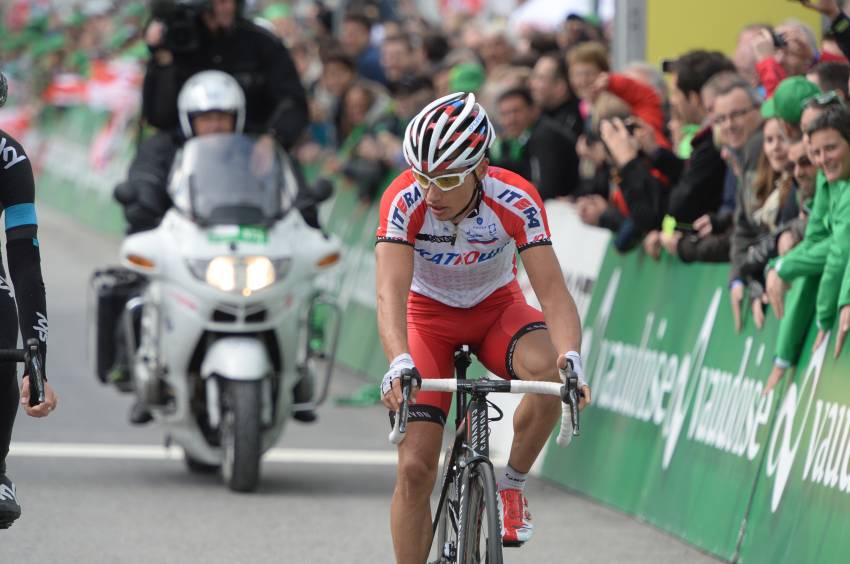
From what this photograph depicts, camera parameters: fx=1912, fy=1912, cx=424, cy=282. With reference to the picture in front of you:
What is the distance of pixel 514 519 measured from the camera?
685cm

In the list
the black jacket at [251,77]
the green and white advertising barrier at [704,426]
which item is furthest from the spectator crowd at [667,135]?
the black jacket at [251,77]

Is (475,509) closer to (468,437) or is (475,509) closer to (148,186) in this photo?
(468,437)

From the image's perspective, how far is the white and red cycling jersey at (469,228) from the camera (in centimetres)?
685

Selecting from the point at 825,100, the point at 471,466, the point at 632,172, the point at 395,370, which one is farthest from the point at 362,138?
the point at 395,370

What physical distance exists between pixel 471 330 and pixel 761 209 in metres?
2.61

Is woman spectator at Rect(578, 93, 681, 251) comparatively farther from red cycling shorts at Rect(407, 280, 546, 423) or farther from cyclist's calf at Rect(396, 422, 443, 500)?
cyclist's calf at Rect(396, 422, 443, 500)

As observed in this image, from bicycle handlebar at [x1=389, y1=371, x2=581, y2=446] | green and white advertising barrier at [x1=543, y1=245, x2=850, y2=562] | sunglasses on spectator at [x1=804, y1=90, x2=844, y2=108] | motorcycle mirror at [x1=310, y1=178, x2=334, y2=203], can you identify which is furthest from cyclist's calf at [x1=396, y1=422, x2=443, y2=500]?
motorcycle mirror at [x1=310, y1=178, x2=334, y2=203]

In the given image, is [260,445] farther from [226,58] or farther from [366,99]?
[366,99]

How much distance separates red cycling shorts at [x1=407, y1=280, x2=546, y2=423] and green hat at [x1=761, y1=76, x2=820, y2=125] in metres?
2.07

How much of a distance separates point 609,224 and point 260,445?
2.49 meters

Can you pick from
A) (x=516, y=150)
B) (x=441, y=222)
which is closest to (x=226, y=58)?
(x=516, y=150)

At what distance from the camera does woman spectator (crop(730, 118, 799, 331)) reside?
29.5 feet

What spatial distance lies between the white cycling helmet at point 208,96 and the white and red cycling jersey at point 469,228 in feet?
12.8

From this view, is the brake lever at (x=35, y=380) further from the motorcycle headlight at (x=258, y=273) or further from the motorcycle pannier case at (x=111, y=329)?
the motorcycle pannier case at (x=111, y=329)
